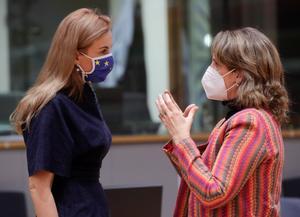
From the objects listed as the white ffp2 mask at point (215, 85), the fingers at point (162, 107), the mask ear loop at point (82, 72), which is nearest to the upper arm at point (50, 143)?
the mask ear loop at point (82, 72)

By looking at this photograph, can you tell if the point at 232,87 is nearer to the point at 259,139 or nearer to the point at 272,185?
the point at 259,139

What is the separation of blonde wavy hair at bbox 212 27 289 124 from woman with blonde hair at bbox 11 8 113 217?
1.52 feet

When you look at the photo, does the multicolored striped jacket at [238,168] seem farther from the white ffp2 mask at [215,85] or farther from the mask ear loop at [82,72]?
the mask ear loop at [82,72]

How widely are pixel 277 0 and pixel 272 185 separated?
3809 millimetres

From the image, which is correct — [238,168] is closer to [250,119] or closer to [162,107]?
[250,119]

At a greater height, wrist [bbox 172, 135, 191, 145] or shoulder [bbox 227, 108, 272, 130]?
shoulder [bbox 227, 108, 272, 130]

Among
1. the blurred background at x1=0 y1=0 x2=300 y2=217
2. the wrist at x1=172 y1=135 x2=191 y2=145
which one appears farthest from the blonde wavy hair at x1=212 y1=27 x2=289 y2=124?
the blurred background at x1=0 y1=0 x2=300 y2=217

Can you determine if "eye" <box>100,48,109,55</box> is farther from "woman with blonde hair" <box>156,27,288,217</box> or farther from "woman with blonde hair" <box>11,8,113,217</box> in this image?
"woman with blonde hair" <box>156,27,288,217</box>

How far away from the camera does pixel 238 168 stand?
73.0 inches

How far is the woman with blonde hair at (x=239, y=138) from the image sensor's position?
6.12 ft

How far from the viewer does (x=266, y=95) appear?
1957mm

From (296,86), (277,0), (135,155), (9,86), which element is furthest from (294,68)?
(9,86)

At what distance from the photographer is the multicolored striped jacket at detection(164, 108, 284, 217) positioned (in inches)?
73.1

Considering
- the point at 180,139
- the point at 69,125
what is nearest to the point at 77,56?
the point at 69,125
